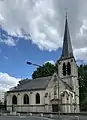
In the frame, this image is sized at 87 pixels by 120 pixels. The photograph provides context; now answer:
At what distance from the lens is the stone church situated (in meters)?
63.1

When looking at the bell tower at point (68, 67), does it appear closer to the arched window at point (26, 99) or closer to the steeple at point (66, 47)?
the steeple at point (66, 47)

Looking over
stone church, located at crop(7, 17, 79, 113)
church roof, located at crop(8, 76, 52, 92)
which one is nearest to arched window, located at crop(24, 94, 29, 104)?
stone church, located at crop(7, 17, 79, 113)

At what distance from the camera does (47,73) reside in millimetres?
79250

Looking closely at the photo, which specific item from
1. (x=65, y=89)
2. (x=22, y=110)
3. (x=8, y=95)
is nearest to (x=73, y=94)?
(x=65, y=89)

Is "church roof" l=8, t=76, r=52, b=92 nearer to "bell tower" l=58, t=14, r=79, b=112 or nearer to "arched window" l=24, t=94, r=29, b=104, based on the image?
"arched window" l=24, t=94, r=29, b=104

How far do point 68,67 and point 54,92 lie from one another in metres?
8.75

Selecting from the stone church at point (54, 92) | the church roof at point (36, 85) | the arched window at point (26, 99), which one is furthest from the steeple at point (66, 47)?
the arched window at point (26, 99)

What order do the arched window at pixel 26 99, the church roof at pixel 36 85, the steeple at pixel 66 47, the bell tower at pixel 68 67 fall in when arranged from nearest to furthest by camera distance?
Answer: the church roof at pixel 36 85 → the bell tower at pixel 68 67 → the arched window at pixel 26 99 → the steeple at pixel 66 47

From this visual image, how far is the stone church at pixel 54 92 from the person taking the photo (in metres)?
63.1

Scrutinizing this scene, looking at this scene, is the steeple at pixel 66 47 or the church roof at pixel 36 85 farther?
the steeple at pixel 66 47

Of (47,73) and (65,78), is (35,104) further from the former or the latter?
(47,73)

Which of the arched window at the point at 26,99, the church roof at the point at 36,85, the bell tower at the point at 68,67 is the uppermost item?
the bell tower at the point at 68,67

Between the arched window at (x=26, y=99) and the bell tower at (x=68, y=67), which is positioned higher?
the bell tower at (x=68, y=67)

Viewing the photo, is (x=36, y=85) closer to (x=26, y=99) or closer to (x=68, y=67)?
(x=26, y=99)
